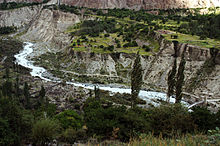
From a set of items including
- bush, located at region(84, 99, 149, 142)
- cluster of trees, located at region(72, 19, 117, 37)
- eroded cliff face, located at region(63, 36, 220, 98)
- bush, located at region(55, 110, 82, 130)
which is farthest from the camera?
cluster of trees, located at region(72, 19, 117, 37)

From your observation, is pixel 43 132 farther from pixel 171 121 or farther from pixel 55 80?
pixel 55 80

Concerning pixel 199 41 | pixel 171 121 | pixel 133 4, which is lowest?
pixel 171 121

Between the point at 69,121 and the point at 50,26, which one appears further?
the point at 50,26

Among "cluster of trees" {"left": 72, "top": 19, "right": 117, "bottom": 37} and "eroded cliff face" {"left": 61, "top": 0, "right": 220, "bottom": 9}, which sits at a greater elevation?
"eroded cliff face" {"left": 61, "top": 0, "right": 220, "bottom": 9}

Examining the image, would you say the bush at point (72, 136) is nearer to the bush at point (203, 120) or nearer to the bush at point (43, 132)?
the bush at point (43, 132)

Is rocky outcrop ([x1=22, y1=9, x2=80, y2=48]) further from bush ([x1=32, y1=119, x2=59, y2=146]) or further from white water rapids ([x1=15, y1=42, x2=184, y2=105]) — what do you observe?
bush ([x1=32, y1=119, x2=59, y2=146])

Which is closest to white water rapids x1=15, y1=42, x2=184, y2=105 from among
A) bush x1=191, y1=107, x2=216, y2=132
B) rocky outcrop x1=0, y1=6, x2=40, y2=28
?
bush x1=191, y1=107, x2=216, y2=132

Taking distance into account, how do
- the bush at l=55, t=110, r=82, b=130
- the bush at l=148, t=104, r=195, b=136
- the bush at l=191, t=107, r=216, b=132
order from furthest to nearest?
the bush at l=55, t=110, r=82, b=130 < the bush at l=191, t=107, r=216, b=132 < the bush at l=148, t=104, r=195, b=136

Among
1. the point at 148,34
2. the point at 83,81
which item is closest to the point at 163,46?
the point at 148,34

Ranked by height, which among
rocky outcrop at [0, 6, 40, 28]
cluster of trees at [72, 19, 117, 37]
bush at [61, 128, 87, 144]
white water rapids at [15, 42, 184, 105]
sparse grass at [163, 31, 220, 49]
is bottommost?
white water rapids at [15, 42, 184, 105]

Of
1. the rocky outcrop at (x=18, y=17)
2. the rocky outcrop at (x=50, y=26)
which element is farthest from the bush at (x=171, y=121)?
the rocky outcrop at (x=18, y=17)

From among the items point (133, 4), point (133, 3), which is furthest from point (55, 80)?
point (133, 3)

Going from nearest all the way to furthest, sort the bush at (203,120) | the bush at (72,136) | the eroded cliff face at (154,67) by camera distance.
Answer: the bush at (72,136), the bush at (203,120), the eroded cliff face at (154,67)

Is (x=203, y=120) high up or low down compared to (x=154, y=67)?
up
